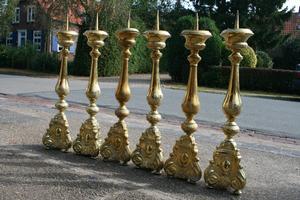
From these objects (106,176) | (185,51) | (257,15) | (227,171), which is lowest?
(106,176)

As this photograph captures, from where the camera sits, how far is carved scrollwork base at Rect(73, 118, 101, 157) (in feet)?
17.5

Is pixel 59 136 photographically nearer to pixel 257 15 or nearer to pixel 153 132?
pixel 153 132

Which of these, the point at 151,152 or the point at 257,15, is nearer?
the point at 151,152

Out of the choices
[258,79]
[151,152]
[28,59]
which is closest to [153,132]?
[151,152]

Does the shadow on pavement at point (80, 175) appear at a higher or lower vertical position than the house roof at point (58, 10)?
lower

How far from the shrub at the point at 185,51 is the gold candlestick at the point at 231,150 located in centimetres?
2045

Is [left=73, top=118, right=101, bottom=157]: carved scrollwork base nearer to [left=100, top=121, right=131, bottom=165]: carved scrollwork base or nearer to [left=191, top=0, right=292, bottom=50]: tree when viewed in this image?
[left=100, top=121, right=131, bottom=165]: carved scrollwork base

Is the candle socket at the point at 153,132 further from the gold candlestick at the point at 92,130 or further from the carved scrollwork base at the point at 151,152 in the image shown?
the gold candlestick at the point at 92,130

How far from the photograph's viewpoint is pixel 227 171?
4.31 m

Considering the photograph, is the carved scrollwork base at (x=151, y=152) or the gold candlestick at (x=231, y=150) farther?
the carved scrollwork base at (x=151, y=152)

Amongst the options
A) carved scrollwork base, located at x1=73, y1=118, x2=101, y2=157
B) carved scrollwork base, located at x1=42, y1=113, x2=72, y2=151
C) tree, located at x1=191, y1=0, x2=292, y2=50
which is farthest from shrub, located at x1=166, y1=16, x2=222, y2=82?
carved scrollwork base, located at x1=73, y1=118, x2=101, y2=157

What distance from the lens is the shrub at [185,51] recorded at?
25062mm

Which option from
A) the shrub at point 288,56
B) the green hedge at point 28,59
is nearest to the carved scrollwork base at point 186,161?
the green hedge at point 28,59

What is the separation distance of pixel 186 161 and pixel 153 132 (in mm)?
489
